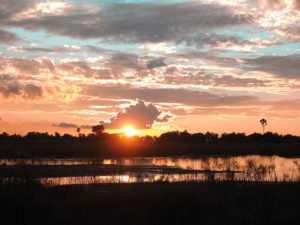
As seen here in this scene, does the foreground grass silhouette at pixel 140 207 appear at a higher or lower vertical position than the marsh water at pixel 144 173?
lower

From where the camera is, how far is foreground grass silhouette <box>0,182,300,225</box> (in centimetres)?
1468

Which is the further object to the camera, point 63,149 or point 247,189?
point 63,149

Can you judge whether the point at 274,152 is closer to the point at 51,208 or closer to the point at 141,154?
the point at 141,154

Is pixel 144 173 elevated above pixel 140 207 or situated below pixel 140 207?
above

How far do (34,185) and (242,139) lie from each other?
108831 millimetres

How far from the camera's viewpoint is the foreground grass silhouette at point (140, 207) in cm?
1468

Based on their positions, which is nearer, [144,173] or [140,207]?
[140,207]

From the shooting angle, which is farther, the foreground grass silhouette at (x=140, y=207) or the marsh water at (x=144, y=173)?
the marsh water at (x=144, y=173)

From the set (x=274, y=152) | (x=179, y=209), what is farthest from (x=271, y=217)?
(x=274, y=152)

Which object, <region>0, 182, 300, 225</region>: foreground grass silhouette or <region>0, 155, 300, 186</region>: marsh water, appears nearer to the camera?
<region>0, 182, 300, 225</region>: foreground grass silhouette

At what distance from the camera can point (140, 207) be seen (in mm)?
15773

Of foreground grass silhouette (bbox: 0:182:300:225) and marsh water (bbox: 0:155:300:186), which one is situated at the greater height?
marsh water (bbox: 0:155:300:186)

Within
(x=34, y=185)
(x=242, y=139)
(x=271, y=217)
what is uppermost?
(x=242, y=139)

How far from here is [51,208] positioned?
49.4 feet
